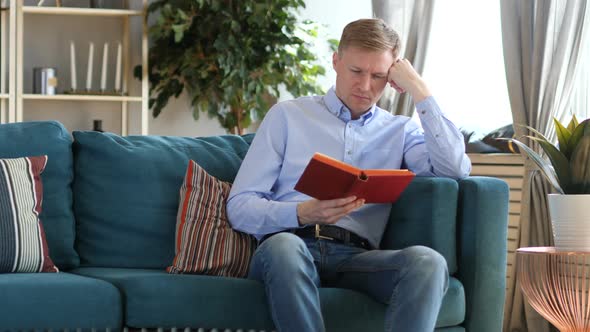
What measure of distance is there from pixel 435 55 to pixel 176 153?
2137mm

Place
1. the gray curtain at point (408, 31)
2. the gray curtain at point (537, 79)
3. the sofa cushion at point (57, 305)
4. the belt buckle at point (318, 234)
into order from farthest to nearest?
the gray curtain at point (408, 31) < the gray curtain at point (537, 79) < the belt buckle at point (318, 234) < the sofa cushion at point (57, 305)

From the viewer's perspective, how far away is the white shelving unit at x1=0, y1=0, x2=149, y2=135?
4.91 m

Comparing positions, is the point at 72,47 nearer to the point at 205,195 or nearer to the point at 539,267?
the point at 205,195

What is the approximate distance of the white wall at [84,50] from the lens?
5219 millimetres

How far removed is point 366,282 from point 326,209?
22cm

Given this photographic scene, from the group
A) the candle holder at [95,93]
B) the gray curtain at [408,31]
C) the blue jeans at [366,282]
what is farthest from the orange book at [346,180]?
the candle holder at [95,93]

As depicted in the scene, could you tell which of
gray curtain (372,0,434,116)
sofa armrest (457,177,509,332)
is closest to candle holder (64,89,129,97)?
gray curtain (372,0,434,116)

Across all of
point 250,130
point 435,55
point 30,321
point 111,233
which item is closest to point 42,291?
point 30,321

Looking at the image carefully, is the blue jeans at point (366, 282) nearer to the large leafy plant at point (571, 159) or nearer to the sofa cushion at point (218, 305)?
the sofa cushion at point (218, 305)

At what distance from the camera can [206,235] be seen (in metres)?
2.55

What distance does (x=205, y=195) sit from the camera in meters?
2.62

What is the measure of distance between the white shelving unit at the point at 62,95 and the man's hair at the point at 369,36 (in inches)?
103

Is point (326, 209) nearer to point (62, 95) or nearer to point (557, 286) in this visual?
point (557, 286)

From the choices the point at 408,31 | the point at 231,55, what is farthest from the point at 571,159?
the point at 231,55
